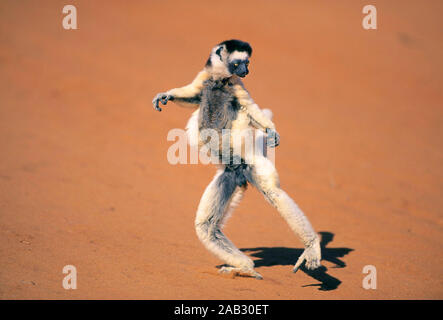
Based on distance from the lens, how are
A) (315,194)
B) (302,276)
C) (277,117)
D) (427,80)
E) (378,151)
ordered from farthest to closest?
(427,80)
(277,117)
(378,151)
(315,194)
(302,276)

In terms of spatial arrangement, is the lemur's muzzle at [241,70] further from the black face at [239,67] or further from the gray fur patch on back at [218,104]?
the gray fur patch on back at [218,104]

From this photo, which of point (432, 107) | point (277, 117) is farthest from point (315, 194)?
point (432, 107)

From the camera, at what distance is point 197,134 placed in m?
4.58

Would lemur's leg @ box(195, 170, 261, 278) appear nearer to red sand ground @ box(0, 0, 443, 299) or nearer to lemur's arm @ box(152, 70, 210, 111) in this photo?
red sand ground @ box(0, 0, 443, 299)

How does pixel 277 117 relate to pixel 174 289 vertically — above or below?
above

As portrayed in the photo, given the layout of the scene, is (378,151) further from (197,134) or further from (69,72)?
(69,72)

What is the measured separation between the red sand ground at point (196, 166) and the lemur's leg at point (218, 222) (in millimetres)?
200

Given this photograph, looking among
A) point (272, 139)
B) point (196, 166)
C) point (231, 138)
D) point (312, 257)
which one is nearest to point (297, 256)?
point (312, 257)

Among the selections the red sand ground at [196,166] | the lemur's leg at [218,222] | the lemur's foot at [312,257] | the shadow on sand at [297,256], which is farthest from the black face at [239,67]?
the shadow on sand at [297,256]

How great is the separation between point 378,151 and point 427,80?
20.4ft

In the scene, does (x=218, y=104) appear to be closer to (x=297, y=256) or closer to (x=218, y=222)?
(x=218, y=222)

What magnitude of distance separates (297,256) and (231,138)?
205 centimetres

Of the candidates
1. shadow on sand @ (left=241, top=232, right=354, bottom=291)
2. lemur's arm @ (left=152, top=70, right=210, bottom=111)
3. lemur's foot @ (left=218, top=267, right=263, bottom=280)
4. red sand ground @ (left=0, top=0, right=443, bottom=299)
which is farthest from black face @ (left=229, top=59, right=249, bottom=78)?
shadow on sand @ (left=241, top=232, right=354, bottom=291)

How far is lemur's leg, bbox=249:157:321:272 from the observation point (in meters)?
4.28
